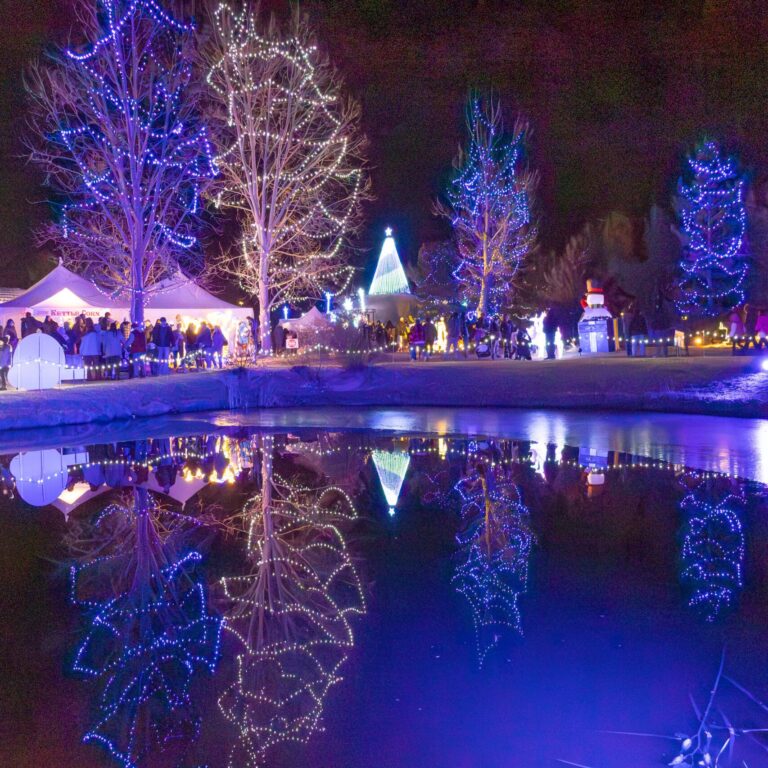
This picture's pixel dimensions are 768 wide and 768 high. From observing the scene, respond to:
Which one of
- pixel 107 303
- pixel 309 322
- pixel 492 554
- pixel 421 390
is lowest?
pixel 492 554

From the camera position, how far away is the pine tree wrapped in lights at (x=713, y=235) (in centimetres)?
4031

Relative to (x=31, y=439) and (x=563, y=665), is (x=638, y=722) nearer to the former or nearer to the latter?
(x=563, y=665)

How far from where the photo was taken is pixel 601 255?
47719 millimetres

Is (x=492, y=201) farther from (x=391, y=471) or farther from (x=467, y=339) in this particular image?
(x=391, y=471)

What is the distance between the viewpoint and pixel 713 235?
41312 mm

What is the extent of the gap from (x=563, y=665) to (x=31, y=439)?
11.3 meters

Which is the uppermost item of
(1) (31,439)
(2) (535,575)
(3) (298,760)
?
(1) (31,439)

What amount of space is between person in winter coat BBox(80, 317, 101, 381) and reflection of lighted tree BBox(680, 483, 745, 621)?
53.3 ft

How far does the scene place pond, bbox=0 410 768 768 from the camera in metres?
3.68

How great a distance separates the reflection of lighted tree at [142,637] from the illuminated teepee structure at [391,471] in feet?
7.53

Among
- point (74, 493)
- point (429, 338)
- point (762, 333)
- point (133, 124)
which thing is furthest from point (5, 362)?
point (762, 333)

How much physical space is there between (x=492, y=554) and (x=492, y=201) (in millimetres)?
35030

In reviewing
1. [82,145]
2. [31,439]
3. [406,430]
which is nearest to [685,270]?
[82,145]

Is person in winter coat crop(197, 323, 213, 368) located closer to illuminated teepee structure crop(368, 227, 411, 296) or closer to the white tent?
the white tent
